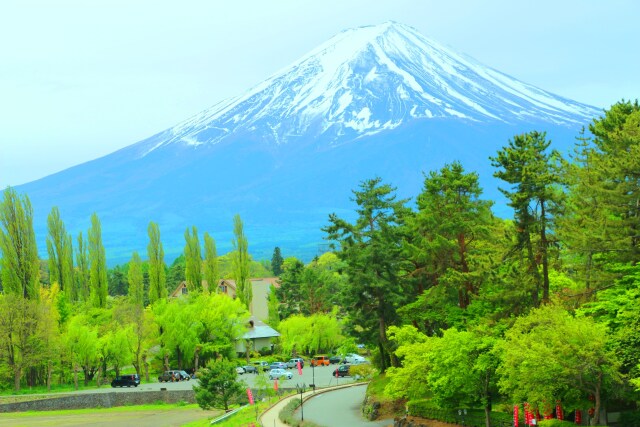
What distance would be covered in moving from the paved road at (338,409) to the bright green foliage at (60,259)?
32.8 metres

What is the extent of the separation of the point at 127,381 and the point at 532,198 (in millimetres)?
40307

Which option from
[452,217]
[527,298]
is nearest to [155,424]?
Answer: [452,217]

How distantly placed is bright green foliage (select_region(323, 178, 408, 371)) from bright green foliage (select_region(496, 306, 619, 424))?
14222mm

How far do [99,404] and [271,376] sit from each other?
12.4m

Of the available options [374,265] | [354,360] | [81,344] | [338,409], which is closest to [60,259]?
[81,344]

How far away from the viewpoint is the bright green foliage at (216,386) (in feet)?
162

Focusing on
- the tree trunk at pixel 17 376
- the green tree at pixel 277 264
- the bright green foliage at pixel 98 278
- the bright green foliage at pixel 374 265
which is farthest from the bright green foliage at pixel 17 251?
the green tree at pixel 277 264

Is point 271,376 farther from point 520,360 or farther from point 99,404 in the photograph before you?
point 520,360

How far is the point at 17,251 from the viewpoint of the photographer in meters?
68.8

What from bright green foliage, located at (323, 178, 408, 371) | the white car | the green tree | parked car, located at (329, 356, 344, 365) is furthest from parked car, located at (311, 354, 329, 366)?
the green tree

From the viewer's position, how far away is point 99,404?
58.1m

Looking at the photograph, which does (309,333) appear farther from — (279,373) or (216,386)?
(216,386)

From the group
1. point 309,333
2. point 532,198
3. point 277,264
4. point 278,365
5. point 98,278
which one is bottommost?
point 278,365

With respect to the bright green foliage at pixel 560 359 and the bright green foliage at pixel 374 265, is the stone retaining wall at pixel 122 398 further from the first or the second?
the bright green foliage at pixel 560 359
